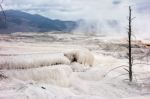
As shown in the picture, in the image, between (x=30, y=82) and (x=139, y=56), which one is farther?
(x=139, y=56)

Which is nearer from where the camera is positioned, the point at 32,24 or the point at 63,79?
the point at 63,79

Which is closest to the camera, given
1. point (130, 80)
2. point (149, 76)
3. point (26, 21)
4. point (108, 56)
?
point (130, 80)

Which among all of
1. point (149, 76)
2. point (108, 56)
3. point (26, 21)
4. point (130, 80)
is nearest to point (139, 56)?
point (108, 56)

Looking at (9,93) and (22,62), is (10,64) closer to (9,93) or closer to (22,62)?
(22,62)

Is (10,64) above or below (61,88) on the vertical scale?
above

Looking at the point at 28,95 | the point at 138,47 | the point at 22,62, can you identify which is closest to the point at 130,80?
the point at 22,62

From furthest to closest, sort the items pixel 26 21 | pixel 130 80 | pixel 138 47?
1. pixel 26 21
2. pixel 138 47
3. pixel 130 80

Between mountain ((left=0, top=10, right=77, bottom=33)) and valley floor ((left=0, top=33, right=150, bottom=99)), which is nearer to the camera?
valley floor ((left=0, top=33, right=150, bottom=99))

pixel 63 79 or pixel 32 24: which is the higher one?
pixel 63 79

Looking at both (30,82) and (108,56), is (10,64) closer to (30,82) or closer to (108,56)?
(30,82)

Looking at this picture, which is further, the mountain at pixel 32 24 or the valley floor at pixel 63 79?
the mountain at pixel 32 24
